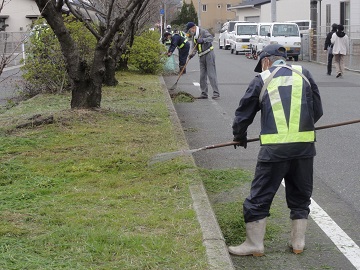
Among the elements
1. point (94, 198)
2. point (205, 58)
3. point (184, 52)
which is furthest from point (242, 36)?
point (94, 198)

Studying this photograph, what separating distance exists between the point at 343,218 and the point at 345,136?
4.60 m

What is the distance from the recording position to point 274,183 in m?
5.18

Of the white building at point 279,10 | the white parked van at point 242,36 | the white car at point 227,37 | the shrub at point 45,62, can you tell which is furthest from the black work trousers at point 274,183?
the white car at point 227,37

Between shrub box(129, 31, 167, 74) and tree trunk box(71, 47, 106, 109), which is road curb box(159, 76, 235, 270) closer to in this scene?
tree trunk box(71, 47, 106, 109)

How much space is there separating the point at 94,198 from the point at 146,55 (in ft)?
52.2

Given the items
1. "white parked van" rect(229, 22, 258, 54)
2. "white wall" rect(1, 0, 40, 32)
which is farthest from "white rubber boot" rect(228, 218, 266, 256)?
"white wall" rect(1, 0, 40, 32)

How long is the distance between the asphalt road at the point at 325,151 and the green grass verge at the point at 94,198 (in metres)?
0.84

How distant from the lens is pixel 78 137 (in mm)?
9039

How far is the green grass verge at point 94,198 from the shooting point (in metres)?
4.57

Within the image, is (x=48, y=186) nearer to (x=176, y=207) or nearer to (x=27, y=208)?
(x=27, y=208)

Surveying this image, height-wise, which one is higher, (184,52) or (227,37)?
(227,37)

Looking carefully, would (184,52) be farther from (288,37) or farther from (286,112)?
(286,112)

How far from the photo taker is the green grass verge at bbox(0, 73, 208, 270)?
457 centimetres

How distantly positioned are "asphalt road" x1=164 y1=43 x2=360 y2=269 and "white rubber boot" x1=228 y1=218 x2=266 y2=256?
0.77 feet
